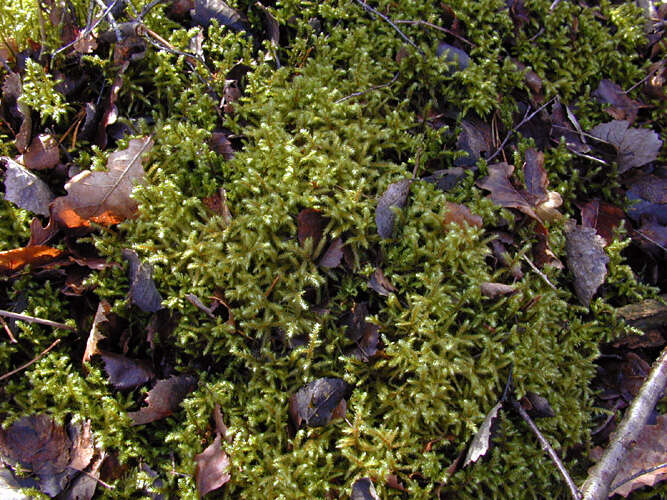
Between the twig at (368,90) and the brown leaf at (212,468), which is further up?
the twig at (368,90)

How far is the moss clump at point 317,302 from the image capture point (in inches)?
89.8

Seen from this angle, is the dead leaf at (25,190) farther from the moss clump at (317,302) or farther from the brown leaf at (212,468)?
the brown leaf at (212,468)

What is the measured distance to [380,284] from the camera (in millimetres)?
2529

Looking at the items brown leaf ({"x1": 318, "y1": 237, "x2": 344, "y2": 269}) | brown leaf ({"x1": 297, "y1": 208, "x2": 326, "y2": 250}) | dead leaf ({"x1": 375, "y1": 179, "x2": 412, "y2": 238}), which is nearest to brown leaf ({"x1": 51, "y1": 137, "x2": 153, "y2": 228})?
brown leaf ({"x1": 297, "y1": 208, "x2": 326, "y2": 250})

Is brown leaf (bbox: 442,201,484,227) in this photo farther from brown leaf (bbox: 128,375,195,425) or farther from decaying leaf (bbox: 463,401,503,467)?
brown leaf (bbox: 128,375,195,425)

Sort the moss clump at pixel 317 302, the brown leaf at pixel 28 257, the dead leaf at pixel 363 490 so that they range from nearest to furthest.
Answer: the dead leaf at pixel 363 490 < the moss clump at pixel 317 302 < the brown leaf at pixel 28 257

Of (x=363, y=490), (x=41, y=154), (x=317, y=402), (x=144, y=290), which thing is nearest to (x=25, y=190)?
(x=41, y=154)

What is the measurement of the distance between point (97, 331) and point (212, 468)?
886 millimetres

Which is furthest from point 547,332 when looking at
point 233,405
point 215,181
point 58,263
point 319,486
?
point 58,263

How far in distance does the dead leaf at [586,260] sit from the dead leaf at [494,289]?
561 millimetres

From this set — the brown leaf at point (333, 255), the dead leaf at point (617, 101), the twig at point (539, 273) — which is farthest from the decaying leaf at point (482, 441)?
the dead leaf at point (617, 101)

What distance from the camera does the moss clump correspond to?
228 centimetres

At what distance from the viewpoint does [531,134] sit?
3205 mm

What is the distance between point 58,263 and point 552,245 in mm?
Result: 2738
